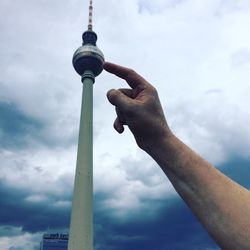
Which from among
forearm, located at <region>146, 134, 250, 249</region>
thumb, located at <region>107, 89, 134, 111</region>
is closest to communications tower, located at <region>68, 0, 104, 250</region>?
thumb, located at <region>107, 89, 134, 111</region>

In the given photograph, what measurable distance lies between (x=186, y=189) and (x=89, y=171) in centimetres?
7121

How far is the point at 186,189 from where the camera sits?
8.37 feet

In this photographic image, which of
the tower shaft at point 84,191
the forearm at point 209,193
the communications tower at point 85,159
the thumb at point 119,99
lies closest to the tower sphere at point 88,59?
the communications tower at point 85,159

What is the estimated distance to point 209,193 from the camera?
2.40 meters

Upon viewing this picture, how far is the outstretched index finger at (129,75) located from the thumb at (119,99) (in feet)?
0.38

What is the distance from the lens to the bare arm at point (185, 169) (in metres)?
2.24

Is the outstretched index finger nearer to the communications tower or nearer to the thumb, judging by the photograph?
the thumb

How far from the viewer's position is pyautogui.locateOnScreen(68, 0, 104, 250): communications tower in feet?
220

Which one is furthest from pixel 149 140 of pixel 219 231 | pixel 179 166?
pixel 219 231

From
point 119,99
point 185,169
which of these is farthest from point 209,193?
point 119,99

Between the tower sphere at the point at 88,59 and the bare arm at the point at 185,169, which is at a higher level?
the tower sphere at the point at 88,59

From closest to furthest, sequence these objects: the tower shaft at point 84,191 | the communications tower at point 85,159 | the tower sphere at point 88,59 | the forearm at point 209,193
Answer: the forearm at point 209,193 → the tower shaft at point 84,191 → the communications tower at point 85,159 → the tower sphere at point 88,59

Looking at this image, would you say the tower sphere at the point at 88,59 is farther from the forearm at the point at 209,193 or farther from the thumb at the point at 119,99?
the forearm at the point at 209,193

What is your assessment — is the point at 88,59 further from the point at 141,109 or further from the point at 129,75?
the point at 141,109
